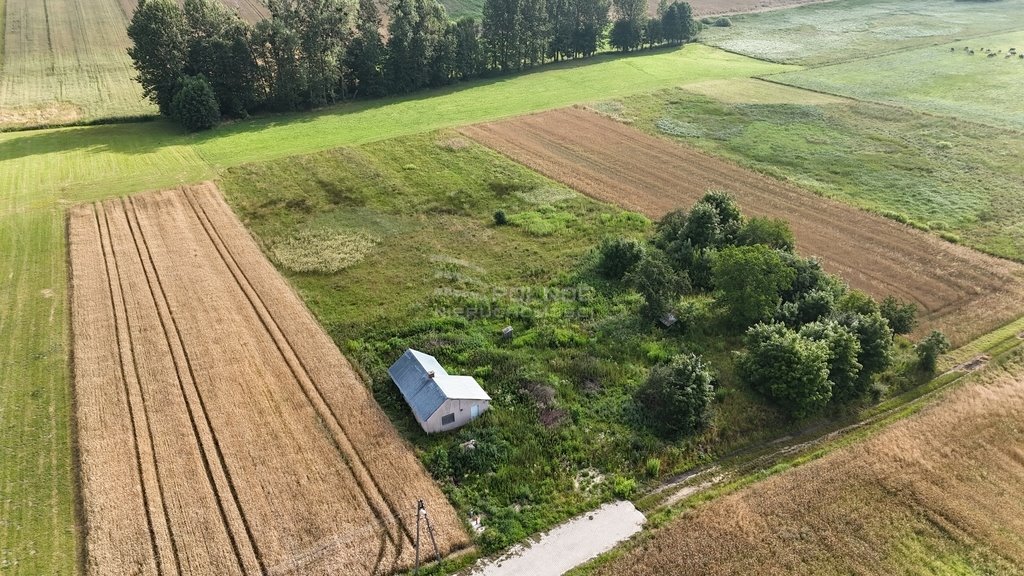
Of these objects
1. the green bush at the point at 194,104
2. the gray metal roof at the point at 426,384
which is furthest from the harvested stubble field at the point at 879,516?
the green bush at the point at 194,104

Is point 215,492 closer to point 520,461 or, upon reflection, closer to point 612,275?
point 520,461

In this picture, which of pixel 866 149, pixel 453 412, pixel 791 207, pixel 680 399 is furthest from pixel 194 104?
pixel 866 149

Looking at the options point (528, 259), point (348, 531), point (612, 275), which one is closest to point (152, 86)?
point (528, 259)

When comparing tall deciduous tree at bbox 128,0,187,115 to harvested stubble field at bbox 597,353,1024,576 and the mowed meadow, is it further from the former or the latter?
harvested stubble field at bbox 597,353,1024,576

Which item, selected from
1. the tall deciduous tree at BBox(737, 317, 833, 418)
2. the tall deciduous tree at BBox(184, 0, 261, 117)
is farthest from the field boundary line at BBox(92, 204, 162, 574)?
the tall deciduous tree at BBox(737, 317, 833, 418)

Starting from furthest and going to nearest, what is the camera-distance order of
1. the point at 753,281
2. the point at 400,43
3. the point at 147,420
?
the point at 400,43
the point at 753,281
the point at 147,420

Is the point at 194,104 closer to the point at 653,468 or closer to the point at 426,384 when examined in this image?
the point at 426,384
